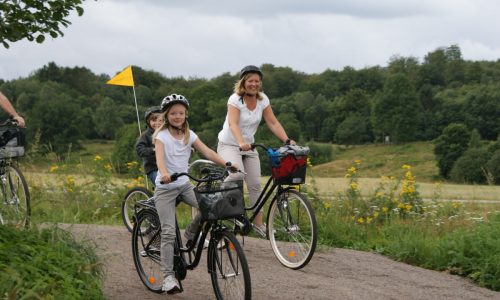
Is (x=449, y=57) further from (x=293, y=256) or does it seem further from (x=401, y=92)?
(x=293, y=256)

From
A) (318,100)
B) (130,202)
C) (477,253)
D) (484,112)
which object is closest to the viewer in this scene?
(477,253)

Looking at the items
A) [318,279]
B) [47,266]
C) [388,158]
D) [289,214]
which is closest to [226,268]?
[47,266]

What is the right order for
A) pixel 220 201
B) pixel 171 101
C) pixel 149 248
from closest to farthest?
pixel 220 201
pixel 171 101
pixel 149 248

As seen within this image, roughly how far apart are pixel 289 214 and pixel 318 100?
118 m

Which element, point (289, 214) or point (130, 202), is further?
point (130, 202)

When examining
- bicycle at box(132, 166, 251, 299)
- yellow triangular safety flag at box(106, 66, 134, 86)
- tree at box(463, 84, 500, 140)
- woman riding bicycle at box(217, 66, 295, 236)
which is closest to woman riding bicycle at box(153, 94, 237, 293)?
bicycle at box(132, 166, 251, 299)

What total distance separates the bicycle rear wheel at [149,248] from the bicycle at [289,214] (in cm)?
103

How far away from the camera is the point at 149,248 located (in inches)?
255

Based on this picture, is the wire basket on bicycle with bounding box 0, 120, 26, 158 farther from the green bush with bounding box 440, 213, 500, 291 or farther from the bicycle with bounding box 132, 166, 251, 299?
the green bush with bounding box 440, 213, 500, 291

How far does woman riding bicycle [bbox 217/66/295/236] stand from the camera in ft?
25.9

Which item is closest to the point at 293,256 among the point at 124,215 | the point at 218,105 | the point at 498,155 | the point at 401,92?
the point at 124,215

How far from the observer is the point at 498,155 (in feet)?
225

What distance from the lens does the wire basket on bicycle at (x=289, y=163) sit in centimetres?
746

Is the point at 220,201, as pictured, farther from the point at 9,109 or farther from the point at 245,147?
the point at 9,109
